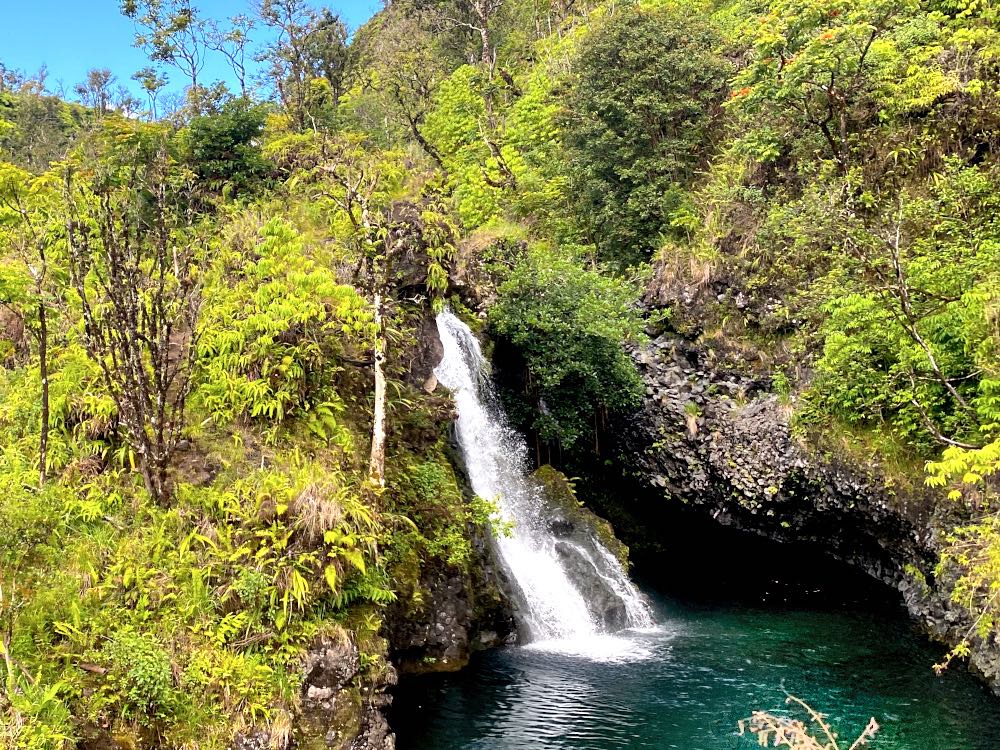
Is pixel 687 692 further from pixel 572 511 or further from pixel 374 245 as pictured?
pixel 374 245

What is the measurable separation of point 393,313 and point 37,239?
6.10 meters

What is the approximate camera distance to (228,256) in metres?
14.0

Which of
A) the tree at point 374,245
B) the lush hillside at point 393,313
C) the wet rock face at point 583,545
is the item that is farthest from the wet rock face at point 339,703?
the wet rock face at point 583,545

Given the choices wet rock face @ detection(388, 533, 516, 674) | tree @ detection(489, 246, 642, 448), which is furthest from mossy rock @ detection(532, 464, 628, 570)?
wet rock face @ detection(388, 533, 516, 674)

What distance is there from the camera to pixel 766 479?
57.2ft

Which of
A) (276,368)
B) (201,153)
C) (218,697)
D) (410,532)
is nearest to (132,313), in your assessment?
(276,368)

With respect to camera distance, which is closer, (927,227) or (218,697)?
(218,697)

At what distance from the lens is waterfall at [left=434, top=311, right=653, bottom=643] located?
51.1ft

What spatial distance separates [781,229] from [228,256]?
13.2m

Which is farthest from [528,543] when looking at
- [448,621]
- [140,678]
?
[140,678]

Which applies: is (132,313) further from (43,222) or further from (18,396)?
(43,222)

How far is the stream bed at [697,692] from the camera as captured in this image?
10828mm

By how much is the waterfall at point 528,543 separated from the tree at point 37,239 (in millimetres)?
8181

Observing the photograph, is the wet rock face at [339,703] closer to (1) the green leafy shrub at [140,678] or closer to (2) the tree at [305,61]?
(1) the green leafy shrub at [140,678]
